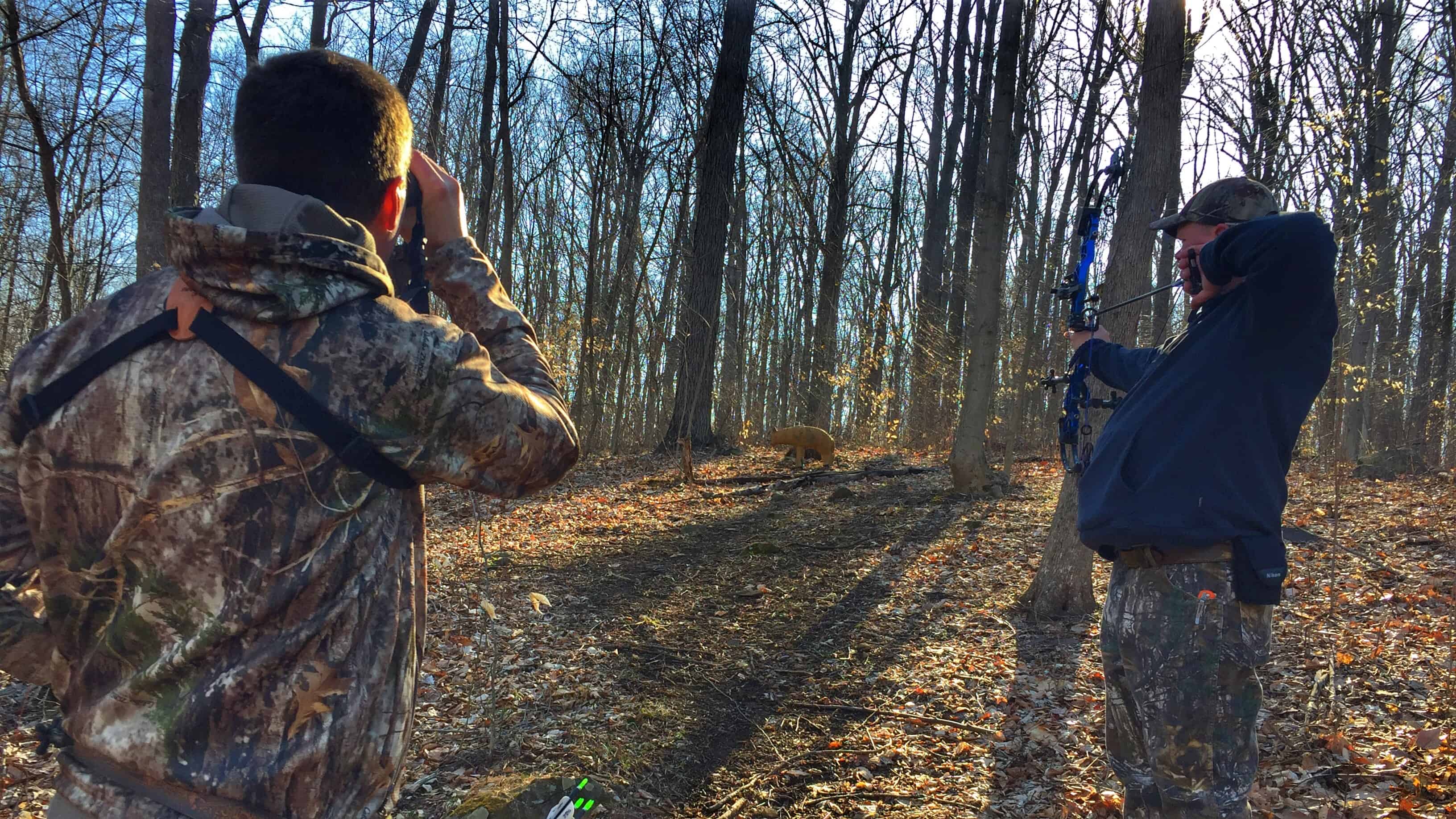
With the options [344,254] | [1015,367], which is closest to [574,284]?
[1015,367]

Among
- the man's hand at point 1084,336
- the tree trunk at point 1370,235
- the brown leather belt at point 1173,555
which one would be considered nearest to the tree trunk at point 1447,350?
the tree trunk at point 1370,235

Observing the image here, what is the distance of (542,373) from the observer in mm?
1523

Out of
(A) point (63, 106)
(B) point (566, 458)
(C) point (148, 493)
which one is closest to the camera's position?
(C) point (148, 493)

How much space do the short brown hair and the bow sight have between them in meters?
2.83

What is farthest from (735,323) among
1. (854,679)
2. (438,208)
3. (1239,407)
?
(438,208)

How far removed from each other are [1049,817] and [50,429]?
3683 mm

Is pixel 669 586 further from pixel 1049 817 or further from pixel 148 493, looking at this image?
pixel 148 493

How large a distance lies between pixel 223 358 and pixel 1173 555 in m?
2.49

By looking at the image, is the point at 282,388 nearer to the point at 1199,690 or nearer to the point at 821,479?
the point at 1199,690

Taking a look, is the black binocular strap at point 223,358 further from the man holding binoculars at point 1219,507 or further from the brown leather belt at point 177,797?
the man holding binoculars at point 1219,507

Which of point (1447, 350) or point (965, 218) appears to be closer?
point (1447, 350)

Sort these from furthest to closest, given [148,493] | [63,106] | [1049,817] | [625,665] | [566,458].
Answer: [63,106]
[625,665]
[1049,817]
[566,458]
[148,493]

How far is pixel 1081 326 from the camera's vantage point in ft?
11.4

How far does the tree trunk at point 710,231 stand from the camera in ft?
50.3
